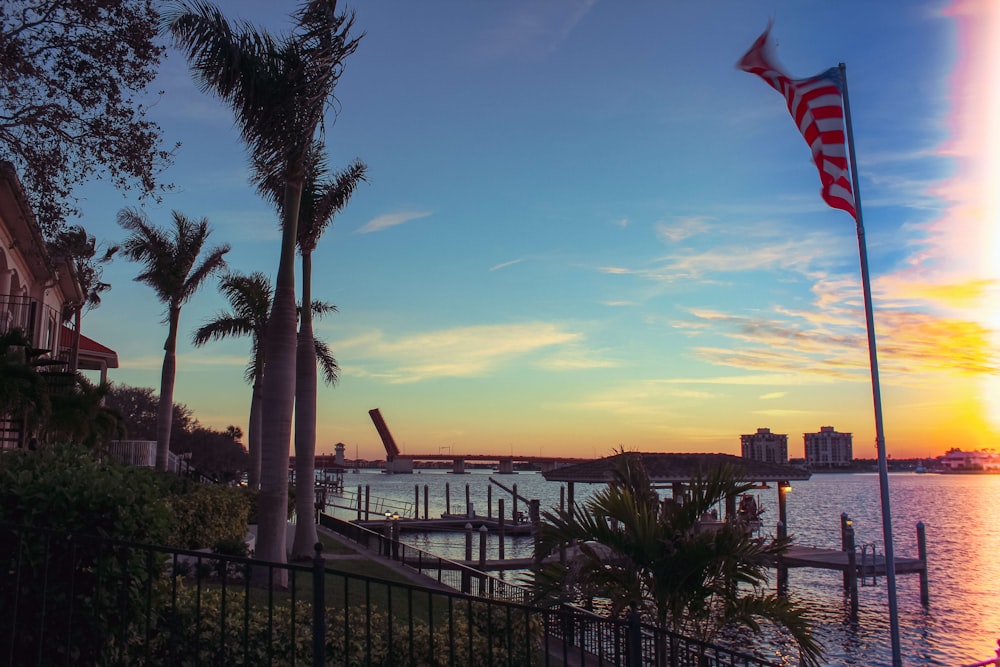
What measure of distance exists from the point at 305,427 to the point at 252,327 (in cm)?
1241

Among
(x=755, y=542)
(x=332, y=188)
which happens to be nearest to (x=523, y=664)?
(x=755, y=542)

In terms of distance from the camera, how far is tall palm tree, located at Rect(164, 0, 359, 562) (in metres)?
16.1

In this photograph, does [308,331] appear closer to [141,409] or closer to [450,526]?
[450,526]

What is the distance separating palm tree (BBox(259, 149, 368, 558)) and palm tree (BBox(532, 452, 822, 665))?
14.9 metres

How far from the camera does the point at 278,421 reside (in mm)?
16984

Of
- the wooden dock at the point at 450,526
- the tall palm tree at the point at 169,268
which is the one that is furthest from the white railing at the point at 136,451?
the wooden dock at the point at 450,526

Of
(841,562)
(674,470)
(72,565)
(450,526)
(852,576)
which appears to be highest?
(72,565)

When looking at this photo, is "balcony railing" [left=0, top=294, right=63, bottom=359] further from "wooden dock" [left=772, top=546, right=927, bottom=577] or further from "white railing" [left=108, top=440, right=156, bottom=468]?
"wooden dock" [left=772, top=546, right=927, bottom=577]

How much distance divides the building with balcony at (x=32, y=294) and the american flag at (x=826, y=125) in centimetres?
1384

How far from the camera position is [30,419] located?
52.5ft

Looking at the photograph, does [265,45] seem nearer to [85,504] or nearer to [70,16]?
[70,16]

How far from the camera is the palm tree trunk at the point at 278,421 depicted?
16703 mm

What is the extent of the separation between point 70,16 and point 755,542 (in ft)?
43.0

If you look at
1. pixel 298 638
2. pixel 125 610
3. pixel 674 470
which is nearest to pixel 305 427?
pixel 298 638
